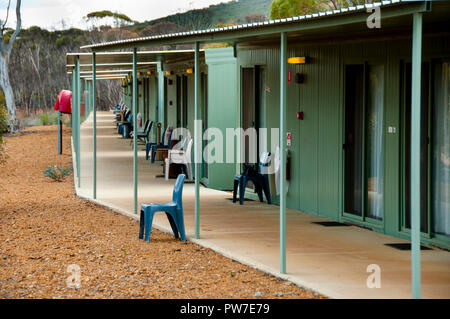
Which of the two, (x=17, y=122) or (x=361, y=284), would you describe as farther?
(x=17, y=122)

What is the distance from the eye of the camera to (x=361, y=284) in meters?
6.27

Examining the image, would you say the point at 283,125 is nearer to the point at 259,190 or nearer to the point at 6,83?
the point at 259,190

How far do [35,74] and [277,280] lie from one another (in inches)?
1838

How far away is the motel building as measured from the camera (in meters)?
6.41

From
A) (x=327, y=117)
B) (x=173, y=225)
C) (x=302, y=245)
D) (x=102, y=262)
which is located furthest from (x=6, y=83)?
(x=302, y=245)

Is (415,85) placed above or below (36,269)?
above

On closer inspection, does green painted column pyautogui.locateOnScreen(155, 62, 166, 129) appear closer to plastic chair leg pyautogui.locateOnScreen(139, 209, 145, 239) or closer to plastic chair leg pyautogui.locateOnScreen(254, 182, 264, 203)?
plastic chair leg pyautogui.locateOnScreen(254, 182, 264, 203)

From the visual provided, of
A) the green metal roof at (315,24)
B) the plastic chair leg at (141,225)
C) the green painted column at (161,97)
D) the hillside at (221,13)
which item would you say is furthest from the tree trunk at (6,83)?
the hillside at (221,13)

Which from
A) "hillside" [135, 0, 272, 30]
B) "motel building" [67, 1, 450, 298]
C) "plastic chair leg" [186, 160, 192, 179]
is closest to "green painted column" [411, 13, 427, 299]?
"motel building" [67, 1, 450, 298]

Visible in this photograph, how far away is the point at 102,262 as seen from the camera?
7.55 metres

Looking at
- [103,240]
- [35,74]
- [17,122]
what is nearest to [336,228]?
[103,240]

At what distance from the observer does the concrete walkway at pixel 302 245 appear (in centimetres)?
633

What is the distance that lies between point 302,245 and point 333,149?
212cm

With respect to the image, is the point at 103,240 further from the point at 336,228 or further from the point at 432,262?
the point at 432,262
